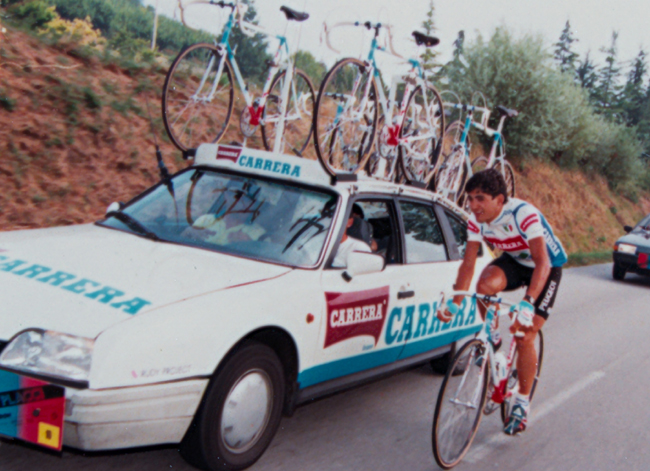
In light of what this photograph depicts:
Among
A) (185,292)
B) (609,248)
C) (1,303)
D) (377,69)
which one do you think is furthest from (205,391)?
(609,248)

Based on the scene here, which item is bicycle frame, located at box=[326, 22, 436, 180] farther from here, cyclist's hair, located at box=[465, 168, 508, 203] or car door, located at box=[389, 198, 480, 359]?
cyclist's hair, located at box=[465, 168, 508, 203]

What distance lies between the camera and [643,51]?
83.8 m

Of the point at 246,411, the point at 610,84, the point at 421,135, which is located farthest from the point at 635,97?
the point at 246,411

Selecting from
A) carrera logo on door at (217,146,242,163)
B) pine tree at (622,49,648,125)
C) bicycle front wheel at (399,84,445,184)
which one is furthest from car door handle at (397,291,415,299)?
pine tree at (622,49,648,125)

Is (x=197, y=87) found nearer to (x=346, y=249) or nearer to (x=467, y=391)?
(x=346, y=249)

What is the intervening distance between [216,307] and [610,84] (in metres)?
90.5

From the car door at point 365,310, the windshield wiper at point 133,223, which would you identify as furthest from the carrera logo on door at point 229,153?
the car door at point 365,310

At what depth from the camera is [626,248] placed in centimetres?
1551

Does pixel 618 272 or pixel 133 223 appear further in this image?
pixel 618 272

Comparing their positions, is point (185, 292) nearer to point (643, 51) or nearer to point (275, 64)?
point (275, 64)

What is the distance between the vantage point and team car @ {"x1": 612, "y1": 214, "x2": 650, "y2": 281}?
1515 centimetres

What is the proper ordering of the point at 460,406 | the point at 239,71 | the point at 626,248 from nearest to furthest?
1. the point at 460,406
2. the point at 239,71
3. the point at 626,248

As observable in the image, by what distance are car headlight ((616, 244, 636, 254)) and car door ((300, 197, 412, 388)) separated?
40.0 ft

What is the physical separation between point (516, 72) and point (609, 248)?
30.8 ft
